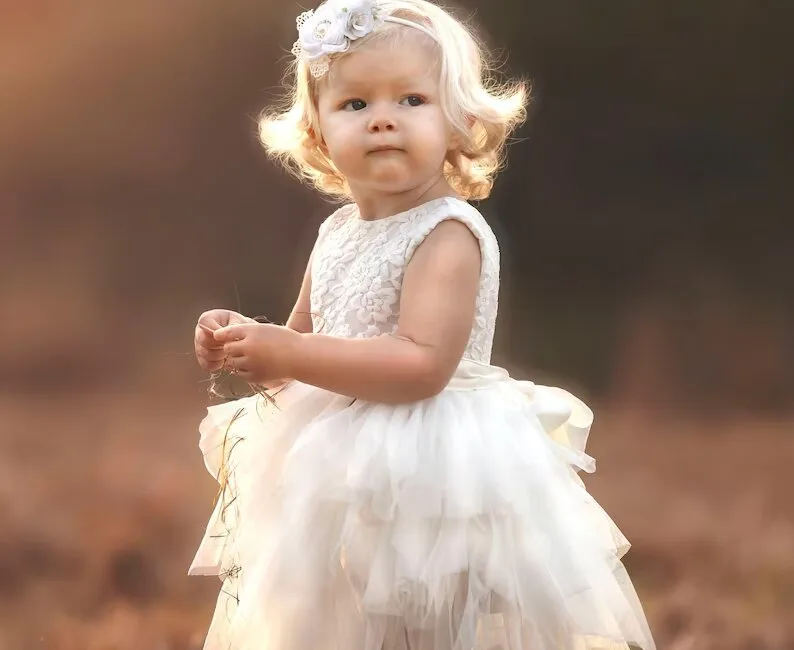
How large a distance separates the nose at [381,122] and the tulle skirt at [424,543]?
299 mm

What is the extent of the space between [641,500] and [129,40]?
152cm

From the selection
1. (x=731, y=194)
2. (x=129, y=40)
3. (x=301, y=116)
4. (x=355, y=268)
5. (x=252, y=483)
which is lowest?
(x=252, y=483)

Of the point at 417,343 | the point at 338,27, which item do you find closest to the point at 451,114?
the point at 338,27

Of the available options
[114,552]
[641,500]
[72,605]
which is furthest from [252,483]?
[641,500]

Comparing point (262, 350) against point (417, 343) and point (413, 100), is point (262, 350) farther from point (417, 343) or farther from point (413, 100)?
point (413, 100)

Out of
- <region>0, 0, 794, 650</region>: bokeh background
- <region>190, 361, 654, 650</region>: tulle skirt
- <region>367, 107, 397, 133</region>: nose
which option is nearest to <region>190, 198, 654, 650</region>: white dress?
<region>190, 361, 654, 650</region>: tulle skirt

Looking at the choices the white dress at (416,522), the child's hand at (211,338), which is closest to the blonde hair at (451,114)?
the white dress at (416,522)

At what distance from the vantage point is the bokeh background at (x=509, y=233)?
2375mm

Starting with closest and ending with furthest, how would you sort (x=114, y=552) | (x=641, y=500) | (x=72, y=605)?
(x=72, y=605)
(x=114, y=552)
(x=641, y=500)

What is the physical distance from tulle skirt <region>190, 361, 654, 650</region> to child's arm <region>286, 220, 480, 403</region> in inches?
1.7

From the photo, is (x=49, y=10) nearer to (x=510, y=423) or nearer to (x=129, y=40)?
(x=129, y=40)

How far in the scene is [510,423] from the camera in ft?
3.89

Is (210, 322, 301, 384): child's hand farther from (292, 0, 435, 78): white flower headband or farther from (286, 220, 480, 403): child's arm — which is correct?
(292, 0, 435, 78): white flower headband

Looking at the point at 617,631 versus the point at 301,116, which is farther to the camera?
the point at 301,116
